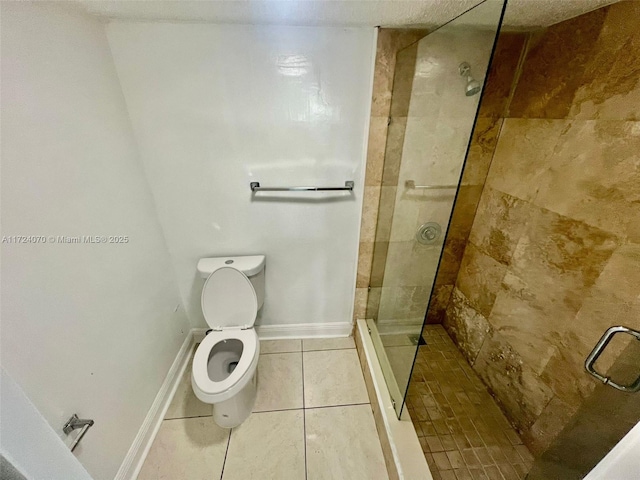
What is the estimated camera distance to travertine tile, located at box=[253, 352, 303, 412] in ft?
5.23

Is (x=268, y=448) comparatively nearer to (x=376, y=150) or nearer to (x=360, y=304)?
(x=360, y=304)

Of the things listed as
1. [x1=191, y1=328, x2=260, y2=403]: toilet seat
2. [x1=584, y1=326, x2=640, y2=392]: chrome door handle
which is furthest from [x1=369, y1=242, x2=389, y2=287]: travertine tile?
[x1=584, y1=326, x2=640, y2=392]: chrome door handle

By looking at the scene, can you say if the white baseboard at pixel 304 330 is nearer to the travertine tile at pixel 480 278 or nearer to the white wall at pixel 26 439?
the travertine tile at pixel 480 278

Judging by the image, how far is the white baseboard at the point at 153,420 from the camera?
123cm

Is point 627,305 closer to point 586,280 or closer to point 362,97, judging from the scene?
point 586,280

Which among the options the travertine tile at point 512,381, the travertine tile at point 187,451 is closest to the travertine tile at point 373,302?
the travertine tile at point 512,381

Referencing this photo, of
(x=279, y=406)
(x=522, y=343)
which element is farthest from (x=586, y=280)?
(x=279, y=406)

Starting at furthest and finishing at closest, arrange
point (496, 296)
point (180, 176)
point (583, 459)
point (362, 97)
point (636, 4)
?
point (496, 296), point (180, 176), point (362, 97), point (583, 459), point (636, 4)

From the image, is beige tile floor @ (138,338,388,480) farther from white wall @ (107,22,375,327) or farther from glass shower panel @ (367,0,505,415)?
white wall @ (107,22,375,327)

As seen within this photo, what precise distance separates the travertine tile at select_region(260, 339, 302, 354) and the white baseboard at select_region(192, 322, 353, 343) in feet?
0.10

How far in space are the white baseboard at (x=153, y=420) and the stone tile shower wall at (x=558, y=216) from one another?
2.05 m

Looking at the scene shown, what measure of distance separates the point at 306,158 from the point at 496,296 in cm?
148

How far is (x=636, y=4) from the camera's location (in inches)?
36.3

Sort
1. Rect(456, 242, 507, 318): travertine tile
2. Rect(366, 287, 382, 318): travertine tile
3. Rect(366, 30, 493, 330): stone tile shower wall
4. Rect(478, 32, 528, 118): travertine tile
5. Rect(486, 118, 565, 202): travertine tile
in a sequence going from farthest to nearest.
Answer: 1. Rect(366, 287, 382, 318): travertine tile
2. Rect(456, 242, 507, 318): travertine tile
3. Rect(478, 32, 528, 118): travertine tile
4. Rect(486, 118, 565, 202): travertine tile
5. Rect(366, 30, 493, 330): stone tile shower wall
